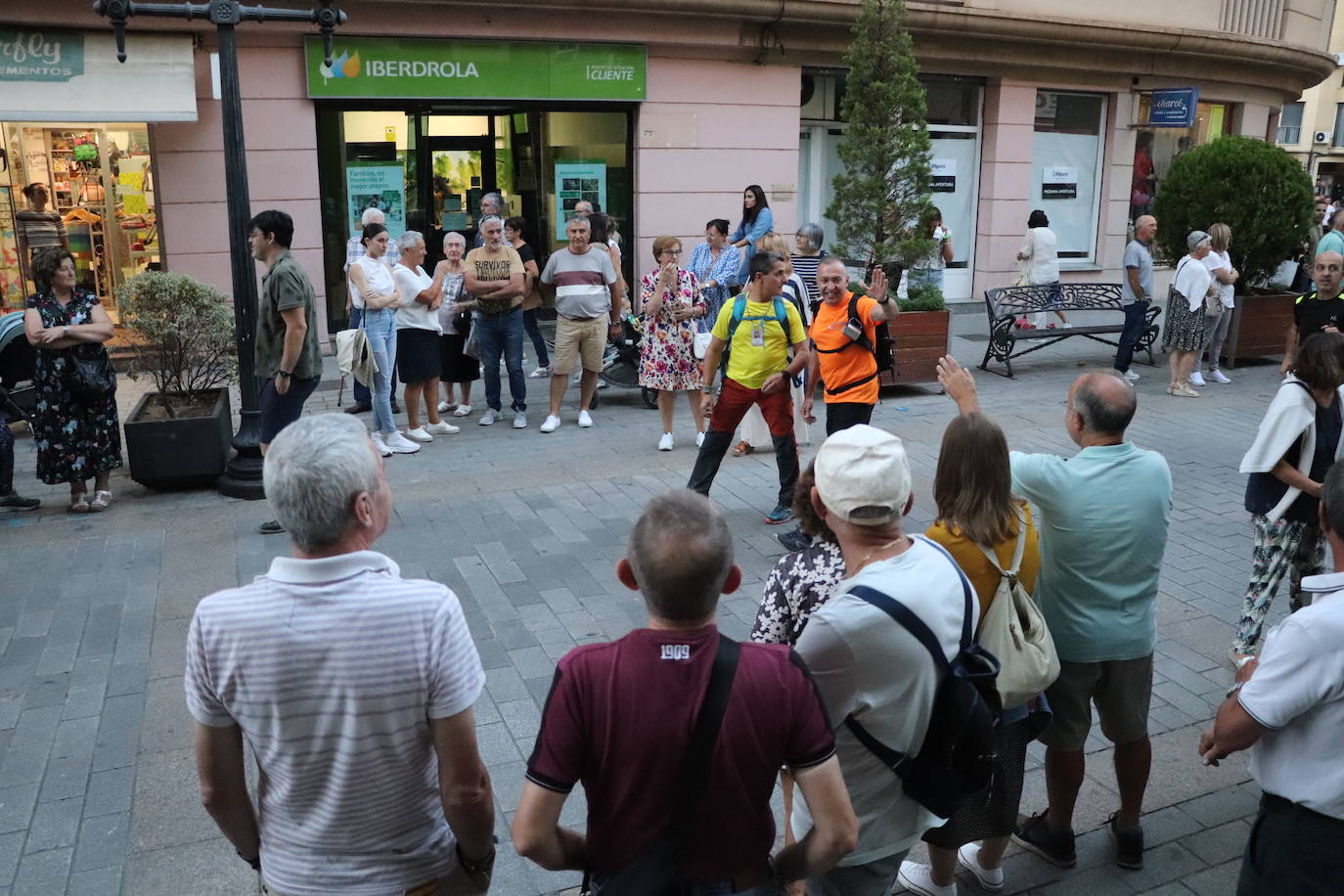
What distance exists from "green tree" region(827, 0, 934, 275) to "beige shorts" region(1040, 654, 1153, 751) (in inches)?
334

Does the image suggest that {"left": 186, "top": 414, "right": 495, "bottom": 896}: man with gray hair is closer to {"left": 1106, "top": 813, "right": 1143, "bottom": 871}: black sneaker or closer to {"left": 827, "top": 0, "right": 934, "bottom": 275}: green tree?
{"left": 1106, "top": 813, "right": 1143, "bottom": 871}: black sneaker

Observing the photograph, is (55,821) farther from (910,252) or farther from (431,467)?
(910,252)

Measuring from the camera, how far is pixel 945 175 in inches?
671

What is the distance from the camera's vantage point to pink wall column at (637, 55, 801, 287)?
14453 millimetres

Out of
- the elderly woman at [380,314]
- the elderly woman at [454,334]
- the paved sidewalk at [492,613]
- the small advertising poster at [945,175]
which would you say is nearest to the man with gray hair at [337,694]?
the paved sidewalk at [492,613]

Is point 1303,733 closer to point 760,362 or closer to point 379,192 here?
point 760,362

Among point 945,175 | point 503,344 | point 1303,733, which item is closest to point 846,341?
point 503,344

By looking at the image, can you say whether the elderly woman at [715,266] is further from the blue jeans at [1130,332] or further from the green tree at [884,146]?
the blue jeans at [1130,332]

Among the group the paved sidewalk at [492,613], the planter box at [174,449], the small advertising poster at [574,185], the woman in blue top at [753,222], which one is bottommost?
the paved sidewalk at [492,613]

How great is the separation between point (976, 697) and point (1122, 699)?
1207mm

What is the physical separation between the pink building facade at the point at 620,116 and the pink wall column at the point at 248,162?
24 mm

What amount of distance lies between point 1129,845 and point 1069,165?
16171 millimetres

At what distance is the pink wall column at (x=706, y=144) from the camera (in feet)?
47.4

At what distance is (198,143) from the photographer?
12258 mm
